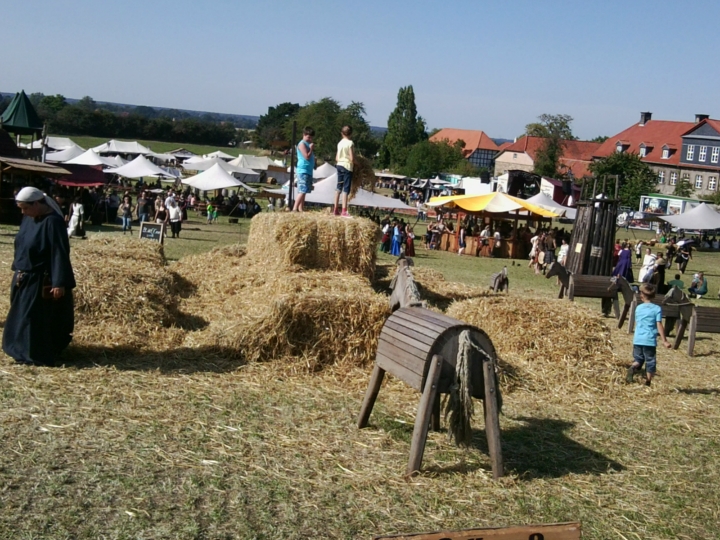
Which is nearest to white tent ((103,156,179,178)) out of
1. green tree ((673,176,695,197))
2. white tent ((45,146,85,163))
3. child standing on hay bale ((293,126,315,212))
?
white tent ((45,146,85,163))

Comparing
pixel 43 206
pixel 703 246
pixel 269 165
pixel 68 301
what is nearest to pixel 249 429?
pixel 68 301

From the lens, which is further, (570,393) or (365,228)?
(365,228)

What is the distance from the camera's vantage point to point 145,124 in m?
126

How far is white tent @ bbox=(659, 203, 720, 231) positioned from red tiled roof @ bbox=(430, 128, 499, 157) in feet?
399

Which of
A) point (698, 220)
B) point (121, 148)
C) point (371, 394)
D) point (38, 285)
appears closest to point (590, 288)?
point (371, 394)

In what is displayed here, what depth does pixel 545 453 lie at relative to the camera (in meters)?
6.64

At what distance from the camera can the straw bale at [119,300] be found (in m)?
9.09

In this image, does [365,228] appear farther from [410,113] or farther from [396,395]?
[410,113]

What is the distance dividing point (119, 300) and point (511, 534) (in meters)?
7.30

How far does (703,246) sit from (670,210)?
25.3 metres

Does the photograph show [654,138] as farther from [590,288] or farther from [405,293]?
[405,293]

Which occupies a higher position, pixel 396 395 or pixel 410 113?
pixel 410 113

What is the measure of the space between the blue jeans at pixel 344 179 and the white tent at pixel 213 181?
2236cm

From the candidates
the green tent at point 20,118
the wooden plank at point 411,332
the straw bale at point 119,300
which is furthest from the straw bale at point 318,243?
the green tent at point 20,118
